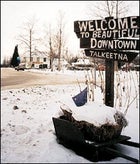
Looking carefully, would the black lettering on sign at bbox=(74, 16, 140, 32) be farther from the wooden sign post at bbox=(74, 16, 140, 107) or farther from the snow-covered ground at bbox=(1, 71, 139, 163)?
the snow-covered ground at bbox=(1, 71, 139, 163)

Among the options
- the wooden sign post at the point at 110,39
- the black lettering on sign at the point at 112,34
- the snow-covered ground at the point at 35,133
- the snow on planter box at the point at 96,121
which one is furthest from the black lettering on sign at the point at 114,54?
the snow on planter box at the point at 96,121

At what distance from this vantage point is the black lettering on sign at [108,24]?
4.68m

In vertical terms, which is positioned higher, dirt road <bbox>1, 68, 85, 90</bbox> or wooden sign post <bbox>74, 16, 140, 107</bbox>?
wooden sign post <bbox>74, 16, 140, 107</bbox>

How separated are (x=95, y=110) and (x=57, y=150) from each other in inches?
32.2

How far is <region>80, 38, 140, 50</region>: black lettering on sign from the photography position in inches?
187

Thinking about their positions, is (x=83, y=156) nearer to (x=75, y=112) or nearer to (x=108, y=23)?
(x=75, y=112)

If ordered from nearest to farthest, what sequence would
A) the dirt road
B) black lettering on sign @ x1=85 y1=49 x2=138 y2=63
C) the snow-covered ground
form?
the snow-covered ground, black lettering on sign @ x1=85 y1=49 x2=138 y2=63, the dirt road

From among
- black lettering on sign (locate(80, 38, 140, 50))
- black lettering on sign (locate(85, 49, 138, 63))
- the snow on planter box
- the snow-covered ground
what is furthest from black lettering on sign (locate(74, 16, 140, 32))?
the snow on planter box

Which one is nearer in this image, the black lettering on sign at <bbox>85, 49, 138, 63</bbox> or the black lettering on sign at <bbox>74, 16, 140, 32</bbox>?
the black lettering on sign at <bbox>74, 16, 140, 32</bbox>

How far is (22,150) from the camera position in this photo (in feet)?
13.1

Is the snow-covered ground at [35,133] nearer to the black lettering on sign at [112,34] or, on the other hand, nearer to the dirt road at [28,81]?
the black lettering on sign at [112,34]

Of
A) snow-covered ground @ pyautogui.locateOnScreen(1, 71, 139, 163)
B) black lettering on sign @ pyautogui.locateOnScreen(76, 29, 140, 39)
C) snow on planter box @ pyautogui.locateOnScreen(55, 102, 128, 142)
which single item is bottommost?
snow-covered ground @ pyautogui.locateOnScreen(1, 71, 139, 163)

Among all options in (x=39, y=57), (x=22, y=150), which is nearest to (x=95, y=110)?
(x=22, y=150)

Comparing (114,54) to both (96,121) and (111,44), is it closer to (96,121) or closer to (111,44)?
(111,44)
